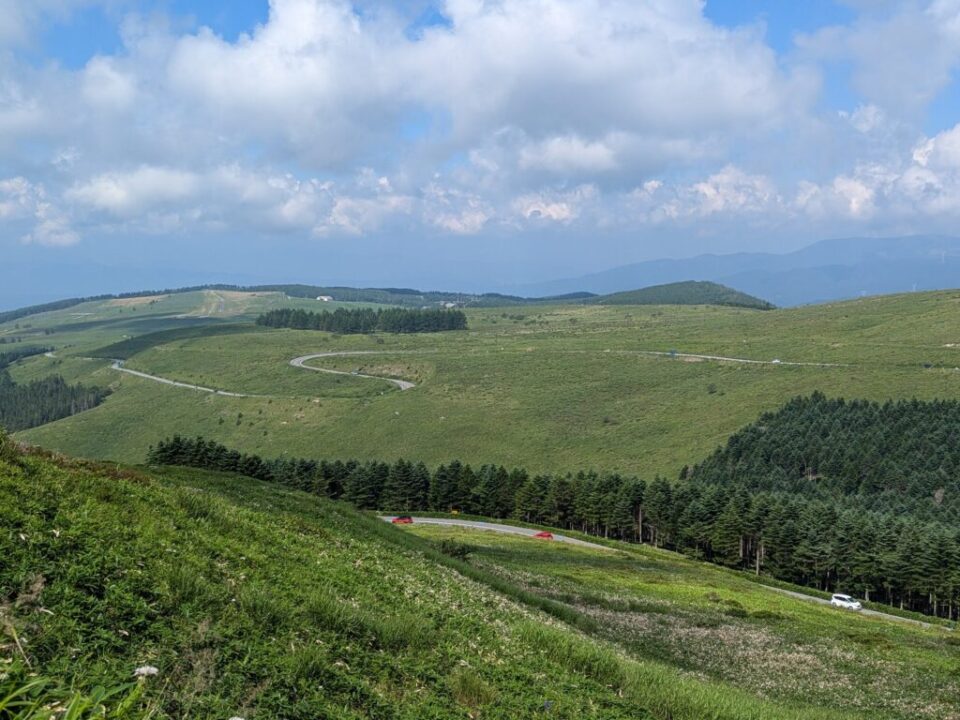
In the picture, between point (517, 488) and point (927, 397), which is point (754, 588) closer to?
point (517, 488)

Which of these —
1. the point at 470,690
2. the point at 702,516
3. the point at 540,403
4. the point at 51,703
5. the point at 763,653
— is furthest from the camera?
the point at 540,403

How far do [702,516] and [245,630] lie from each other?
7994 cm

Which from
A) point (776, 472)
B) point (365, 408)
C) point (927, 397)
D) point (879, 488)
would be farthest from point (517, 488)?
point (927, 397)

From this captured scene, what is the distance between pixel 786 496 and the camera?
86250 mm

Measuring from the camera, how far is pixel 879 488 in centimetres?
9256

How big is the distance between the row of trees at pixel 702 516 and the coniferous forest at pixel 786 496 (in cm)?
16

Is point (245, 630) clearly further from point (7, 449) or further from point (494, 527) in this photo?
point (494, 527)

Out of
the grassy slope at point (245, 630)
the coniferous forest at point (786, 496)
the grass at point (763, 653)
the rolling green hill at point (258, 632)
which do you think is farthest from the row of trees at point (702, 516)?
the grassy slope at point (245, 630)

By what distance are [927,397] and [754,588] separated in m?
83.1

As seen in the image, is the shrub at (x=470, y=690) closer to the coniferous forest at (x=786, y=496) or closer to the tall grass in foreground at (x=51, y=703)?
the tall grass in foreground at (x=51, y=703)

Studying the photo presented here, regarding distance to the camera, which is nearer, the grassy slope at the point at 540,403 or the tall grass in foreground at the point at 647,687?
the tall grass in foreground at the point at 647,687

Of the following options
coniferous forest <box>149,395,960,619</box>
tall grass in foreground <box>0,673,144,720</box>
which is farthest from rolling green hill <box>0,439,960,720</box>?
coniferous forest <box>149,395,960,619</box>

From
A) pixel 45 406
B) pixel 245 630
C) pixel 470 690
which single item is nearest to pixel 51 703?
pixel 245 630

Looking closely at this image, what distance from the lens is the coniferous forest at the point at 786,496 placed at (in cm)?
6581
